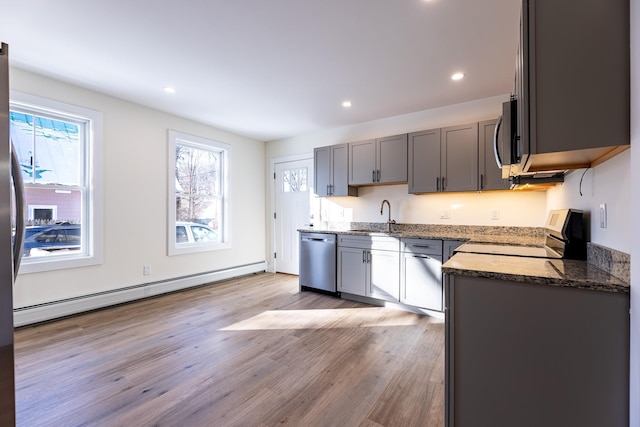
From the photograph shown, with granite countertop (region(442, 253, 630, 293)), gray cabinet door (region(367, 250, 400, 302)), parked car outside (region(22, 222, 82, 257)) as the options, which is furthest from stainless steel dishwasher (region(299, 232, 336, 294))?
parked car outside (region(22, 222, 82, 257))

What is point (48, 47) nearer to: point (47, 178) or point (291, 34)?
point (47, 178)

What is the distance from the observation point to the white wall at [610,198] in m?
1.15

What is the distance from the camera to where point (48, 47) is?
7.99 ft

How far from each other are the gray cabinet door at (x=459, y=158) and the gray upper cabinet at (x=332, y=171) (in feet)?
4.34

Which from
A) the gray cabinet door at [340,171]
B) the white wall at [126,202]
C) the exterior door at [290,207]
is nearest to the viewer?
the white wall at [126,202]

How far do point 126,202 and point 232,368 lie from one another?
8.78ft

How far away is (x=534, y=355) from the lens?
4.00 ft

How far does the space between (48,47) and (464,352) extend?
3.81m

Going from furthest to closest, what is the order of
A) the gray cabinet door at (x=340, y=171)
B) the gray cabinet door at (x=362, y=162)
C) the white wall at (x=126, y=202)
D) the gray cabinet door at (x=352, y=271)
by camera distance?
the gray cabinet door at (x=340, y=171), the gray cabinet door at (x=362, y=162), the gray cabinet door at (x=352, y=271), the white wall at (x=126, y=202)

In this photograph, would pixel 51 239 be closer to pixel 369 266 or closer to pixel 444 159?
pixel 369 266

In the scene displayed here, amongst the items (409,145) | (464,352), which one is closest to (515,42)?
(409,145)

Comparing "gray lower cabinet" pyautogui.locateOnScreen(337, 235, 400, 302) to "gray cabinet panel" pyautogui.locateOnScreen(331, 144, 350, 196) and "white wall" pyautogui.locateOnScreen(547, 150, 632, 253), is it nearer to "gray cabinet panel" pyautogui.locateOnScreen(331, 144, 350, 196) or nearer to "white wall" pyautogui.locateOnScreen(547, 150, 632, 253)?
"gray cabinet panel" pyautogui.locateOnScreen(331, 144, 350, 196)

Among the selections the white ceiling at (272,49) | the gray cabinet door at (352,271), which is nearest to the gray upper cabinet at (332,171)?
the white ceiling at (272,49)

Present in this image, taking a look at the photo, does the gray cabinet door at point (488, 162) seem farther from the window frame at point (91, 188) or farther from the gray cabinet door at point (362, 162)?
the window frame at point (91, 188)
